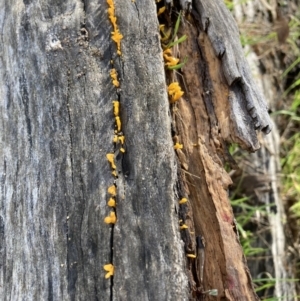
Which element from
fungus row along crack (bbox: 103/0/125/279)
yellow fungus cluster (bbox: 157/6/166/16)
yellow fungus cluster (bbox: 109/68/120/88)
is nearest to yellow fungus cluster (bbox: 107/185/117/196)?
fungus row along crack (bbox: 103/0/125/279)

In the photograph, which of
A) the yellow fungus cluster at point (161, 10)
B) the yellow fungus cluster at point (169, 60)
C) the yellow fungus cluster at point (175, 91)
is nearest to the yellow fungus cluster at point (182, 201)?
the yellow fungus cluster at point (175, 91)

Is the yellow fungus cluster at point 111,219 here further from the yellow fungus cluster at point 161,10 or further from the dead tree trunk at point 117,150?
the yellow fungus cluster at point 161,10

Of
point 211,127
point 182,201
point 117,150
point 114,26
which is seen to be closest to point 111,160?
point 117,150

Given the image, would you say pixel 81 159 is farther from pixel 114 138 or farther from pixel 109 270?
pixel 109 270

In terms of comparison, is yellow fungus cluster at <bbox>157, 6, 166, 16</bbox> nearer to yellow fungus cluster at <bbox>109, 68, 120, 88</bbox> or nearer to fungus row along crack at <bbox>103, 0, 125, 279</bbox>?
fungus row along crack at <bbox>103, 0, 125, 279</bbox>

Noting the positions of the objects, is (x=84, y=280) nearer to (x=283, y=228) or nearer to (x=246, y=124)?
(x=246, y=124)

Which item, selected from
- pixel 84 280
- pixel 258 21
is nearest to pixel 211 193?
pixel 84 280

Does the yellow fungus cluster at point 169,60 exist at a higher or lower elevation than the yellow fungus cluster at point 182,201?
higher

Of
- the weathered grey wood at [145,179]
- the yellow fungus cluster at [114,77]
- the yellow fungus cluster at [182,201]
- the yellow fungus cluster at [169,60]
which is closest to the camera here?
the weathered grey wood at [145,179]
